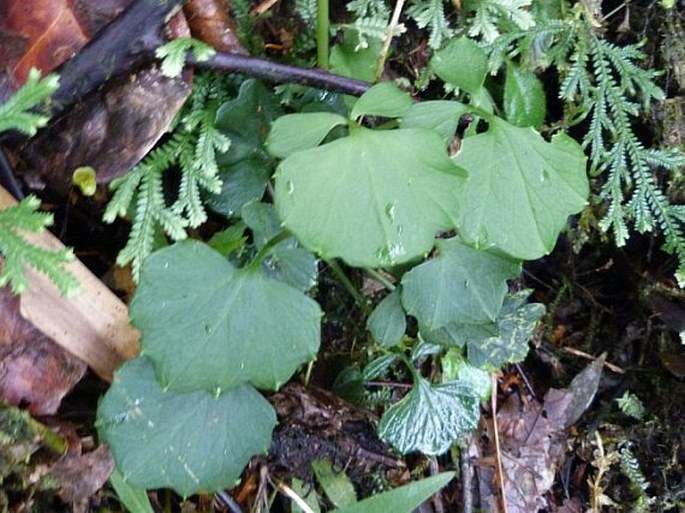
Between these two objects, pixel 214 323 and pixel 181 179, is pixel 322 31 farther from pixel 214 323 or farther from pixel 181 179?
pixel 214 323

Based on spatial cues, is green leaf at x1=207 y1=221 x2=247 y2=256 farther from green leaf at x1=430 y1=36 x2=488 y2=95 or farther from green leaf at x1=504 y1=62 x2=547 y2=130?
green leaf at x1=504 y1=62 x2=547 y2=130

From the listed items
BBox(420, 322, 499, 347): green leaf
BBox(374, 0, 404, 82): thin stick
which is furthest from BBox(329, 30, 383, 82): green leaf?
BBox(420, 322, 499, 347): green leaf

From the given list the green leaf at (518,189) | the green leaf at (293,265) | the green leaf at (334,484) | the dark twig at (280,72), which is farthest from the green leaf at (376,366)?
the dark twig at (280,72)

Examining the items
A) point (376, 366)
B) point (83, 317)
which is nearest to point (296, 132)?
point (83, 317)

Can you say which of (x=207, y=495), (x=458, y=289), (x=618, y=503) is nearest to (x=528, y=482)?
(x=618, y=503)

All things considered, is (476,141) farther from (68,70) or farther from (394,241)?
(68,70)

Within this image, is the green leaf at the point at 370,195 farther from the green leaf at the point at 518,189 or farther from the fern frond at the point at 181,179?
the fern frond at the point at 181,179
